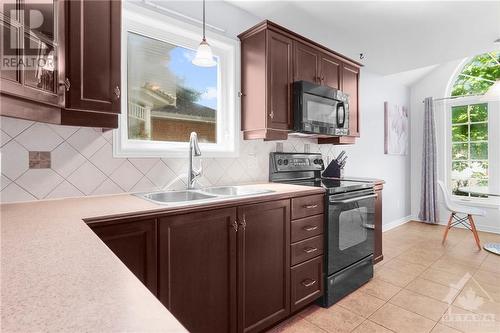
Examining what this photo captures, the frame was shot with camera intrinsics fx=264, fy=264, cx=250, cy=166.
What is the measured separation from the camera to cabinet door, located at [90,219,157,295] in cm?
116

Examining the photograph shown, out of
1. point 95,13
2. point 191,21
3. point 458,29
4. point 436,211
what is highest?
point 458,29

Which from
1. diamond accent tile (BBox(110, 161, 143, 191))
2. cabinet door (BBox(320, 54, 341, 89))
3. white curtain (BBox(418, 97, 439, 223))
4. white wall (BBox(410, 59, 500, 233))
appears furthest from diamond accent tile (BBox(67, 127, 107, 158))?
white wall (BBox(410, 59, 500, 233))

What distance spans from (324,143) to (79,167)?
2502 mm

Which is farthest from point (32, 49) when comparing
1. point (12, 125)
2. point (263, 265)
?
point (263, 265)

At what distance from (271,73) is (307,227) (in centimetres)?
127

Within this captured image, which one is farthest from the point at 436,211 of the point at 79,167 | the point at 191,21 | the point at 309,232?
the point at 79,167

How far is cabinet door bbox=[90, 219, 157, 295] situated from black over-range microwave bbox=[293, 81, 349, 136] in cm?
154

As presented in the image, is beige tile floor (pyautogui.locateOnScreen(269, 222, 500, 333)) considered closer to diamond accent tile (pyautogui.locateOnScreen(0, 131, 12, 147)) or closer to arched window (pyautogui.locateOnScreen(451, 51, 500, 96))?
diamond accent tile (pyautogui.locateOnScreen(0, 131, 12, 147))

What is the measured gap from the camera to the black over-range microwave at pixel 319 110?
2299 mm

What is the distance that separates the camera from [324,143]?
316 cm

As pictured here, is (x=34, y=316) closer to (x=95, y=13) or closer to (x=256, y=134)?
(x=95, y=13)

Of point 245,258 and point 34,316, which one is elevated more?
point 34,316

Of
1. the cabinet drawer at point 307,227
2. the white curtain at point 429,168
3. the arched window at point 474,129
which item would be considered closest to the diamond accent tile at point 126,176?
the cabinet drawer at point 307,227

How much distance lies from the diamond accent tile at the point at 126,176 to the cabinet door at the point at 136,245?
0.63m
